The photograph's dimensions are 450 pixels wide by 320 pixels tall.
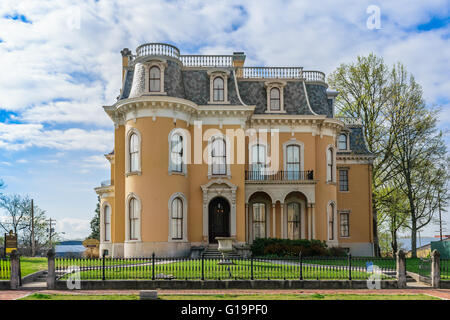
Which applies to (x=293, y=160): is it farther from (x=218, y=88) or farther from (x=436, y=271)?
(x=436, y=271)

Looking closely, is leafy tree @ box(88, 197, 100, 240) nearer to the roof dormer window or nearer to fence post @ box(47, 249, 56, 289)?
the roof dormer window

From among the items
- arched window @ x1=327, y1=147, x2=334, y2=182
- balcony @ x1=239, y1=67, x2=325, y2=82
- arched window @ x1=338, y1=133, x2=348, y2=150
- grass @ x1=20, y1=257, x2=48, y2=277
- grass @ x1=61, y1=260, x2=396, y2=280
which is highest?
balcony @ x1=239, y1=67, x2=325, y2=82

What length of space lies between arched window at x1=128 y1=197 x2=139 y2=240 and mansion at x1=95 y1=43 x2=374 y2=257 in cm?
6

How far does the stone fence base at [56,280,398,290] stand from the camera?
63.2 ft

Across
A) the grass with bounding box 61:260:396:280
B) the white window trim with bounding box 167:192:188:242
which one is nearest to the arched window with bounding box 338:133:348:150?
the white window trim with bounding box 167:192:188:242

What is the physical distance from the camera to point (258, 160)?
33.9 metres

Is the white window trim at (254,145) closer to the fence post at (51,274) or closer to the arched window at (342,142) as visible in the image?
the arched window at (342,142)

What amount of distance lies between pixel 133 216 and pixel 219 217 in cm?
536

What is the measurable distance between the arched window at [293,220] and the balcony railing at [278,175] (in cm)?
181

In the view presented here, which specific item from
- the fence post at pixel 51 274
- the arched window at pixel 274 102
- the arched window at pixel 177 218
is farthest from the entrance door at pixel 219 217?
the fence post at pixel 51 274

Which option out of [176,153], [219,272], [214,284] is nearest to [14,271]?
[214,284]
